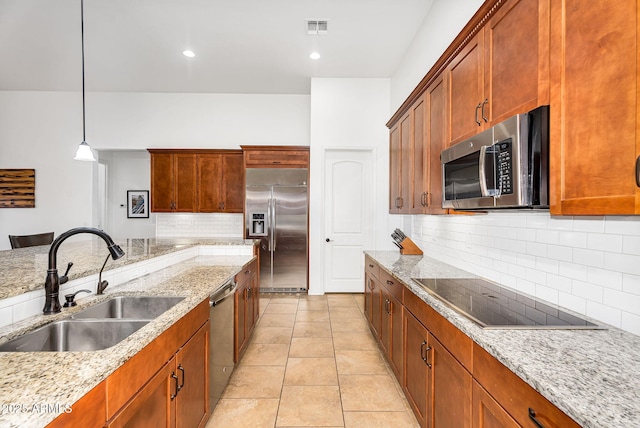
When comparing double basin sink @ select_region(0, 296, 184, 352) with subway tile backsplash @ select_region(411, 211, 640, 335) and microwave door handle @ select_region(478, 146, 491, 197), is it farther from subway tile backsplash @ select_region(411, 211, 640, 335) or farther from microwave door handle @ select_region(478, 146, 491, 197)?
subway tile backsplash @ select_region(411, 211, 640, 335)

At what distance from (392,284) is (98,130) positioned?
5.69 m

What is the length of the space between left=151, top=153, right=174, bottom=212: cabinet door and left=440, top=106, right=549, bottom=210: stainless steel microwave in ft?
15.1

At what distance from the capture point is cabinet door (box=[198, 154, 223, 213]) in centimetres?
489

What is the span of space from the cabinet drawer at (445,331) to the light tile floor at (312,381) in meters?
0.77

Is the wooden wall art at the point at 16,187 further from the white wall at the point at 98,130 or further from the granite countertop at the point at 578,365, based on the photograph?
the granite countertop at the point at 578,365

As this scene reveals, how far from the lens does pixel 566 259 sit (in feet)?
4.75

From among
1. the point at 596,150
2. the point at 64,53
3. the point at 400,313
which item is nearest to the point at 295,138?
the point at 64,53

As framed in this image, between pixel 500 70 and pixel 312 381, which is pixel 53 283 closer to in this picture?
pixel 312 381

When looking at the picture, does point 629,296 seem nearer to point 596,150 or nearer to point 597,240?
point 597,240

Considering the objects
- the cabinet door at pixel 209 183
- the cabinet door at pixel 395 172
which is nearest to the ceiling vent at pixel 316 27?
the cabinet door at pixel 395 172

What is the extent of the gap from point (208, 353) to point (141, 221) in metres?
6.09

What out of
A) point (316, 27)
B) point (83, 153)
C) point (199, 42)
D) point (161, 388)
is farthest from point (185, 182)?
point (161, 388)

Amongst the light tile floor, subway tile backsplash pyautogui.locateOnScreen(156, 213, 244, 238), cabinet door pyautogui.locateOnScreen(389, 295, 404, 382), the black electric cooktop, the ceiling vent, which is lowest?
the light tile floor

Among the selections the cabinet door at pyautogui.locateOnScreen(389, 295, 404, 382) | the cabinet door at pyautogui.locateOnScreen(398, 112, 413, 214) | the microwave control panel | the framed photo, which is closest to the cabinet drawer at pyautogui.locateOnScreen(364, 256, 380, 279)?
the cabinet door at pyautogui.locateOnScreen(389, 295, 404, 382)
